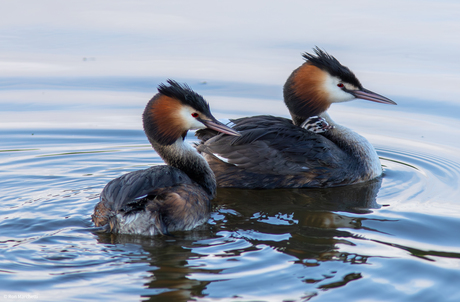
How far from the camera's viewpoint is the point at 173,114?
6.09 metres

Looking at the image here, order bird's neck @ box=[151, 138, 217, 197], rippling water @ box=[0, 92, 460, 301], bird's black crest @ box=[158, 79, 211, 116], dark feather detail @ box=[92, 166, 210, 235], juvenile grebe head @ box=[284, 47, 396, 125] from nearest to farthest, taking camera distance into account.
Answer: rippling water @ box=[0, 92, 460, 301] → dark feather detail @ box=[92, 166, 210, 235] → bird's black crest @ box=[158, 79, 211, 116] → bird's neck @ box=[151, 138, 217, 197] → juvenile grebe head @ box=[284, 47, 396, 125]

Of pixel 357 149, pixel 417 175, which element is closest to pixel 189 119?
pixel 357 149

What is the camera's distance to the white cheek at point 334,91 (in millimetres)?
7418

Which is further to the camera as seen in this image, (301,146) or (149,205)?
(301,146)

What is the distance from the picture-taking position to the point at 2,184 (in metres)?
6.89

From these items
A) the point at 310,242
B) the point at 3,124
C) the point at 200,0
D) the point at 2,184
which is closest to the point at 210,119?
the point at 310,242

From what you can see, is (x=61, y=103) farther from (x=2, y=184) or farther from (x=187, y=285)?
(x=187, y=285)

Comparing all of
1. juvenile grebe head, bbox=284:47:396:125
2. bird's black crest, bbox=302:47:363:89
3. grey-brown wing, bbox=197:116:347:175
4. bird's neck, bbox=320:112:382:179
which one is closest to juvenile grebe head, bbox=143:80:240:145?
grey-brown wing, bbox=197:116:347:175

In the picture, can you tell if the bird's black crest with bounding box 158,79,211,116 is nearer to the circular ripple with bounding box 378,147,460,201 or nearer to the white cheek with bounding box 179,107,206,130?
the white cheek with bounding box 179,107,206,130

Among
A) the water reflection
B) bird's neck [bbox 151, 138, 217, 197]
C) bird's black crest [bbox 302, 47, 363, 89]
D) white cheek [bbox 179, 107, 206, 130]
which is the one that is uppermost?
bird's black crest [bbox 302, 47, 363, 89]

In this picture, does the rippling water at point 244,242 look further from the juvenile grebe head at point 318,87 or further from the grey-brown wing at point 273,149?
the juvenile grebe head at point 318,87

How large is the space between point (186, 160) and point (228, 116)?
3.01 meters

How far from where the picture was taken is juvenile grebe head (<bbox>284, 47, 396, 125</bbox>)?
24.1 feet

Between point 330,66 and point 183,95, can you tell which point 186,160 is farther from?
point 330,66
